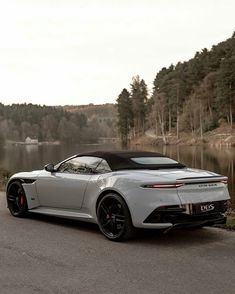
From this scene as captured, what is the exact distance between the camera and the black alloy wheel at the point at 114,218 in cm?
645

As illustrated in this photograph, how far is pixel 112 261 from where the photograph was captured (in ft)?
18.1

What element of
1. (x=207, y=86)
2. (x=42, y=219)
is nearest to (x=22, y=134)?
(x=207, y=86)

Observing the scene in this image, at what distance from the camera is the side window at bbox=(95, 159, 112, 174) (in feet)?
23.5

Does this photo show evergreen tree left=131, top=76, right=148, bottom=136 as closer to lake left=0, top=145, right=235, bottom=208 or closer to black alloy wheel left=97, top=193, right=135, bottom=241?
lake left=0, top=145, right=235, bottom=208

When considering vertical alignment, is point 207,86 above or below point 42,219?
above

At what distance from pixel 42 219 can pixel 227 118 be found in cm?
8394

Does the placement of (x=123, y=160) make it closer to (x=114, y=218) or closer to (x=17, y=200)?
(x=114, y=218)

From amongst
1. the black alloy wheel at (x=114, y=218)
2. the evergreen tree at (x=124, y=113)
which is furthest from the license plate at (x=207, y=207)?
the evergreen tree at (x=124, y=113)

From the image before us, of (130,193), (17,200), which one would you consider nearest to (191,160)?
(17,200)

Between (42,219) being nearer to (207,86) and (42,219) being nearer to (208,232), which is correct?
(208,232)

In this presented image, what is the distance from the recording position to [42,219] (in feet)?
27.5

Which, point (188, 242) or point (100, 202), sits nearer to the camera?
point (188, 242)

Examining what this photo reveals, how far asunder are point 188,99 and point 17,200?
9853 centimetres

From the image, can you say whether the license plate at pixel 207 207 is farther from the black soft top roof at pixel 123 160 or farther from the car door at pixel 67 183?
the car door at pixel 67 183
